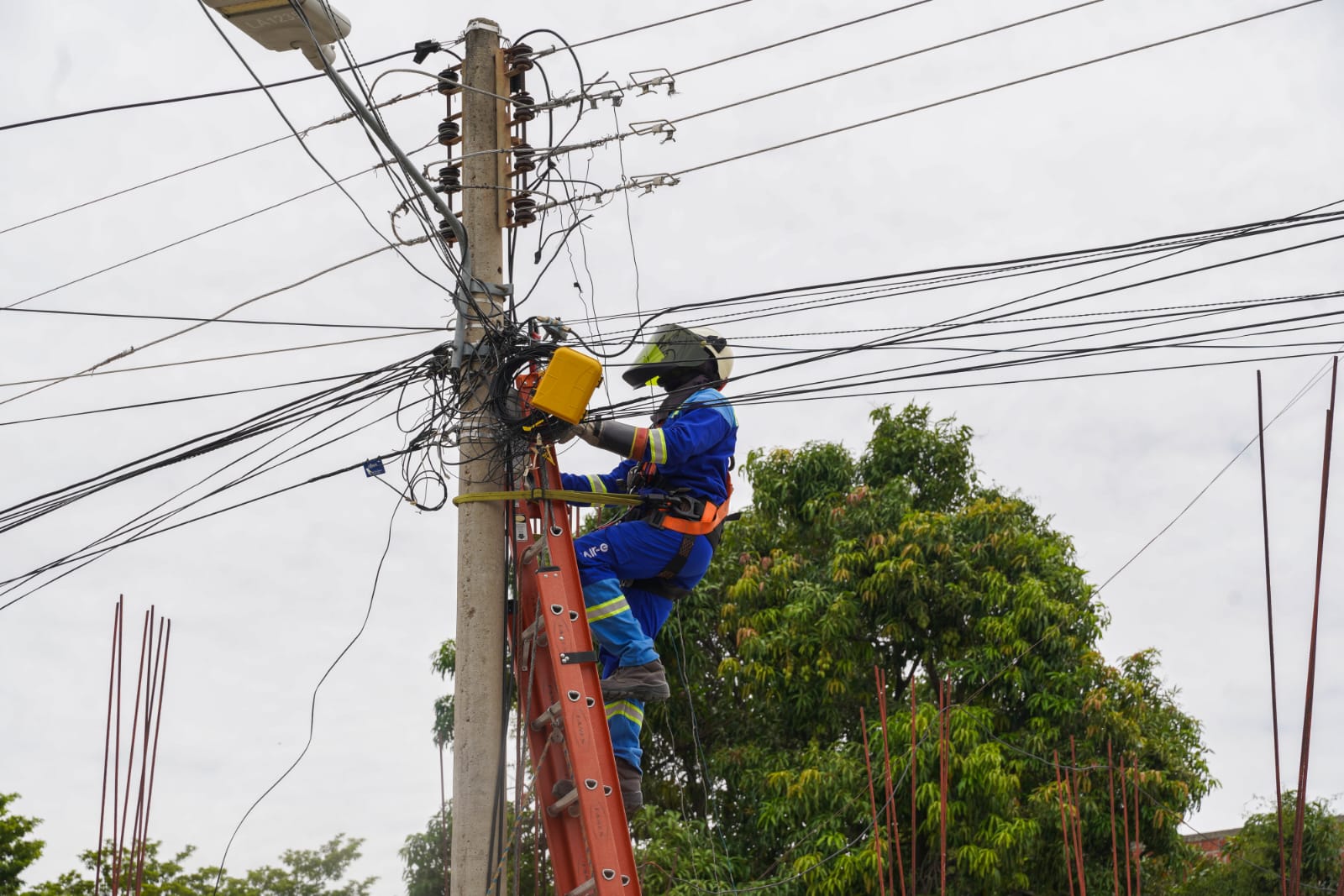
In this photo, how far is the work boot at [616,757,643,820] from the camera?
6023 millimetres

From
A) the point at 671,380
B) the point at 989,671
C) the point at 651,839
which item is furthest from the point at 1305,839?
the point at 671,380

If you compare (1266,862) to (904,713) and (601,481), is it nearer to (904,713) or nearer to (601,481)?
(904,713)

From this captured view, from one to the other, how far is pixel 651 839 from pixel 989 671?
11.6 ft

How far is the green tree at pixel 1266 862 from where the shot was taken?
13.9m

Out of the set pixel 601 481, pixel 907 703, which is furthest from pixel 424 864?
pixel 601 481

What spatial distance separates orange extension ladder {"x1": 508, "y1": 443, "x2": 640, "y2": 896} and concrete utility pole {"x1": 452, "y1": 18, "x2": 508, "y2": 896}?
0.12m

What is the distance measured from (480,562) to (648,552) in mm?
739

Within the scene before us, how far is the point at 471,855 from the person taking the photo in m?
5.95

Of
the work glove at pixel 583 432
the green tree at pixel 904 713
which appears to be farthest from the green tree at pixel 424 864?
the work glove at pixel 583 432

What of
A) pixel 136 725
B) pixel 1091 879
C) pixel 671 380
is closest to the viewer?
pixel 671 380

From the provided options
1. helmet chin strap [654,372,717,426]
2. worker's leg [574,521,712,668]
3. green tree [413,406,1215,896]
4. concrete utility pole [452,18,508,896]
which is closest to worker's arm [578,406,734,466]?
helmet chin strap [654,372,717,426]

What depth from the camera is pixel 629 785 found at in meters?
6.15

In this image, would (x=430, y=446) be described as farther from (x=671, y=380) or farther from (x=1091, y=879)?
(x=1091, y=879)

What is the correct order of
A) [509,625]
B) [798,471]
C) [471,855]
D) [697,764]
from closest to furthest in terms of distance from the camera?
[471,855] < [509,625] < [697,764] < [798,471]
